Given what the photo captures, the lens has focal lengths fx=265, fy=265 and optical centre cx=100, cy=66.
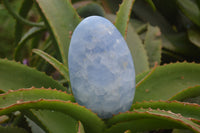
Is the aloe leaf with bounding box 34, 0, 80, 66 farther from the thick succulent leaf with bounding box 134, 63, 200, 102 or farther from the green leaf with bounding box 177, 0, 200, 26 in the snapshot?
the green leaf with bounding box 177, 0, 200, 26

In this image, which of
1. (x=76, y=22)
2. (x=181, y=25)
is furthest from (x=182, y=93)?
(x=181, y=25)

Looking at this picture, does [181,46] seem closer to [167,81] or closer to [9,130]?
[167,81]

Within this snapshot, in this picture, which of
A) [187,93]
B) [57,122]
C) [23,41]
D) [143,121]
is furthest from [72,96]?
[23,41]

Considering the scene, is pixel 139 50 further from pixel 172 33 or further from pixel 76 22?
pixel 172 33

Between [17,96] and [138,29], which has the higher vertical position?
[17,96]

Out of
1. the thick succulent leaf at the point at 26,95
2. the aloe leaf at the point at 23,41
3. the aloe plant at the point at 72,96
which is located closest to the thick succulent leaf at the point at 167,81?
the aloe plant at the point at 72,96

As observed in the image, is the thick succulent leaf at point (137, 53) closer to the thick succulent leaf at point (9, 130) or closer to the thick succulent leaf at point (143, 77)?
the thick succulent leaf at point (143, 77)

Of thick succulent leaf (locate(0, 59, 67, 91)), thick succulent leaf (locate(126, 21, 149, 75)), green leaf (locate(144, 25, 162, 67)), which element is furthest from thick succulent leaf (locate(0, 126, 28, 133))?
green leaf (locate(144, 25, 162, 67))

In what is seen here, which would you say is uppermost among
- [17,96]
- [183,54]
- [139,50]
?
[17,96]

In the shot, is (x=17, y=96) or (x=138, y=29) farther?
(x=138, y=29)
